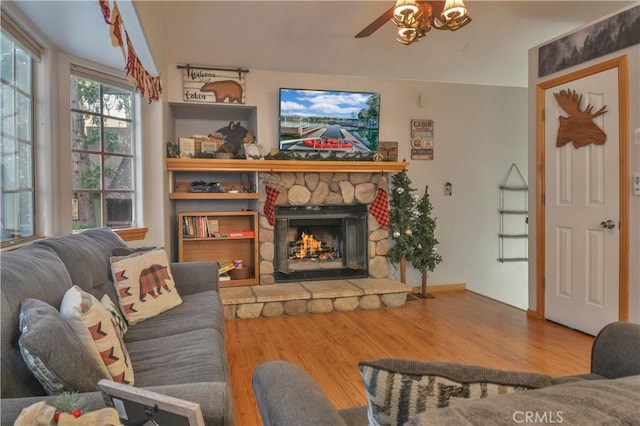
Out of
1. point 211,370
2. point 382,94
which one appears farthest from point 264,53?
point 211,370

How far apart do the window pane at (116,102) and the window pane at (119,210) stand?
0.69 metres

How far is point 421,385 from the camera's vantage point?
2.10ft

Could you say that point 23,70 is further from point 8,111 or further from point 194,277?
point 194,277

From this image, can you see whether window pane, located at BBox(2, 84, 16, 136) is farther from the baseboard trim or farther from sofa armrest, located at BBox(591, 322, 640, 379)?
the baseboard trim

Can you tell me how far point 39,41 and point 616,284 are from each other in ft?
14.5

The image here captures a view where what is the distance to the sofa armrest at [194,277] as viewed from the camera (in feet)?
8.49

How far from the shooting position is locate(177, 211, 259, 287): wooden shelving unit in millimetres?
3938

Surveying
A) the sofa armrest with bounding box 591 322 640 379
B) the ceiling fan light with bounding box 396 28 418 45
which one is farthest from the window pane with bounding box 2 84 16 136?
the sofa armrest with bounding box 591 322 640 379

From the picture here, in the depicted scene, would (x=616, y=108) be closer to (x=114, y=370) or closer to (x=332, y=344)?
(x=332, y=344)

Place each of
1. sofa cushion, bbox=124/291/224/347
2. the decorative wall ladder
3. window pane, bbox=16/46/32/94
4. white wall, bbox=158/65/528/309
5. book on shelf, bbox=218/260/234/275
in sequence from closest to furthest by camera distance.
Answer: sofa cushion, bbox=124/291/224/347 < window pane, bbox=16/46/32/94 < book on shelf, bbox=218/260/234/275 < white wall, bbox=158/65/528/309 < the decorative wall ladder

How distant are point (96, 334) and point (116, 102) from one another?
264 cm

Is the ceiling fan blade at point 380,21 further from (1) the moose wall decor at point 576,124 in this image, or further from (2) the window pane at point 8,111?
(2) the window pane at point 8,111

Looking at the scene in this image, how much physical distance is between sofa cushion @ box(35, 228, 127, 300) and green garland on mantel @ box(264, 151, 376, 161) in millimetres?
2013

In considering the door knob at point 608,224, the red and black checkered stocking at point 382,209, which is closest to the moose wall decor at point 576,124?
the door knob at point 608,224
